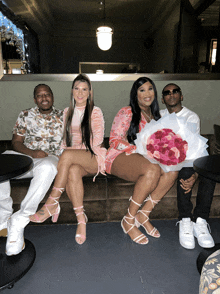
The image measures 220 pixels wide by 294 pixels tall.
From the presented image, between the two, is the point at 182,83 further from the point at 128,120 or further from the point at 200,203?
the point at 200,203

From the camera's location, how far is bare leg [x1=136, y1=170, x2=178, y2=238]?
174 cm

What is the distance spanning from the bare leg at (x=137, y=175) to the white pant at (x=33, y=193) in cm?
55

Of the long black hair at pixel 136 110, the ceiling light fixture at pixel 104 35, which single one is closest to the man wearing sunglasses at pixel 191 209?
the long black hair at pixel 136 110

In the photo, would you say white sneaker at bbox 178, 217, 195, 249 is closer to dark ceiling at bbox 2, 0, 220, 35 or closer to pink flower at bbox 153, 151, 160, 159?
pink flower at bbox 153, 151, 160, 159

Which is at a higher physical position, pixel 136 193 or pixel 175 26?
pixel 175 26

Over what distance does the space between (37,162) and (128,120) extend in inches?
34.2

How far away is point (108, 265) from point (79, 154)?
84cm

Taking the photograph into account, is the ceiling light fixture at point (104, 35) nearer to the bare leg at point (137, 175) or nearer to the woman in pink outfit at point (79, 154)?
the woman in pink outfit at point (79, 154)

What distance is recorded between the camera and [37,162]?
1831 mm

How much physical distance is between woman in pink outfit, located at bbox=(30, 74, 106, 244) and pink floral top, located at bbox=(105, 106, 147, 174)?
6cm

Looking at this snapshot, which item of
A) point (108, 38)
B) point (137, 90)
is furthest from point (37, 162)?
point (108, 38)

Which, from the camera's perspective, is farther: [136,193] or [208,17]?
[208,17]

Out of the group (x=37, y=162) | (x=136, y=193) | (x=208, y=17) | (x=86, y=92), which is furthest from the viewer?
(x=208, y=17)

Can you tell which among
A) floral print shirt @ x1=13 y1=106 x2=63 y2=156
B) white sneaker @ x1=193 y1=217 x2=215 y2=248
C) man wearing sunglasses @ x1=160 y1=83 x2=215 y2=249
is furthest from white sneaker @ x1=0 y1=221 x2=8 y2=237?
white sneaker @ x1=193 y1=217 x2=215 y2=248
